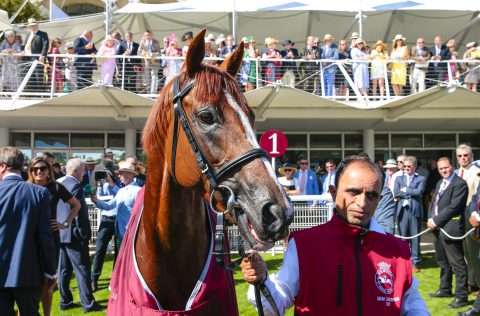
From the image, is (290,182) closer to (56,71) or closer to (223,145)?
(56,71)

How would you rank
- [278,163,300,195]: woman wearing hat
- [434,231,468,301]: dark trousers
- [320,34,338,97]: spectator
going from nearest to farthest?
[434,231,468,301]: dark trousers, [278,163,300,195]: woman wearing hat, [320,34,338,97]: spectator

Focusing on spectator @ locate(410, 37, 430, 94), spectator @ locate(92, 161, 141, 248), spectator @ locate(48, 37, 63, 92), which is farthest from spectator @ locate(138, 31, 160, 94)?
spectator @ locate(410, 37, 430, 94)

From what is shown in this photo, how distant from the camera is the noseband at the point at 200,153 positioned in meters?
1.95

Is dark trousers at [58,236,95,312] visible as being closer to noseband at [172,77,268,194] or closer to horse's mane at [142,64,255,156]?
horse's mane at [142,64,255,156]

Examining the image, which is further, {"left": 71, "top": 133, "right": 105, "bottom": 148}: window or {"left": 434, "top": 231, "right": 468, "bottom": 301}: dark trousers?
{"left": 71, "top": 133, "right": 105, "bottom": 148}: window

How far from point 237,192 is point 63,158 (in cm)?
1529

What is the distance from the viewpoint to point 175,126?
7.37 ft

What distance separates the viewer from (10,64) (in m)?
12.2

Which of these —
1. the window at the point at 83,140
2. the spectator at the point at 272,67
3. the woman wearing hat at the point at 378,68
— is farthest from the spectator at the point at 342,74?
the window at the point at 83,140

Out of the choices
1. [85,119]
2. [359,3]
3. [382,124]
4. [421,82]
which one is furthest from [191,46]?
[359,3]

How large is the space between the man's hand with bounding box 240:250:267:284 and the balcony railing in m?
10.3

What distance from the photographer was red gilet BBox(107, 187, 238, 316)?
7.86 feet

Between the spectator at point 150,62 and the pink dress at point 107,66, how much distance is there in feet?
2.36

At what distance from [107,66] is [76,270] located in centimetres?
729
